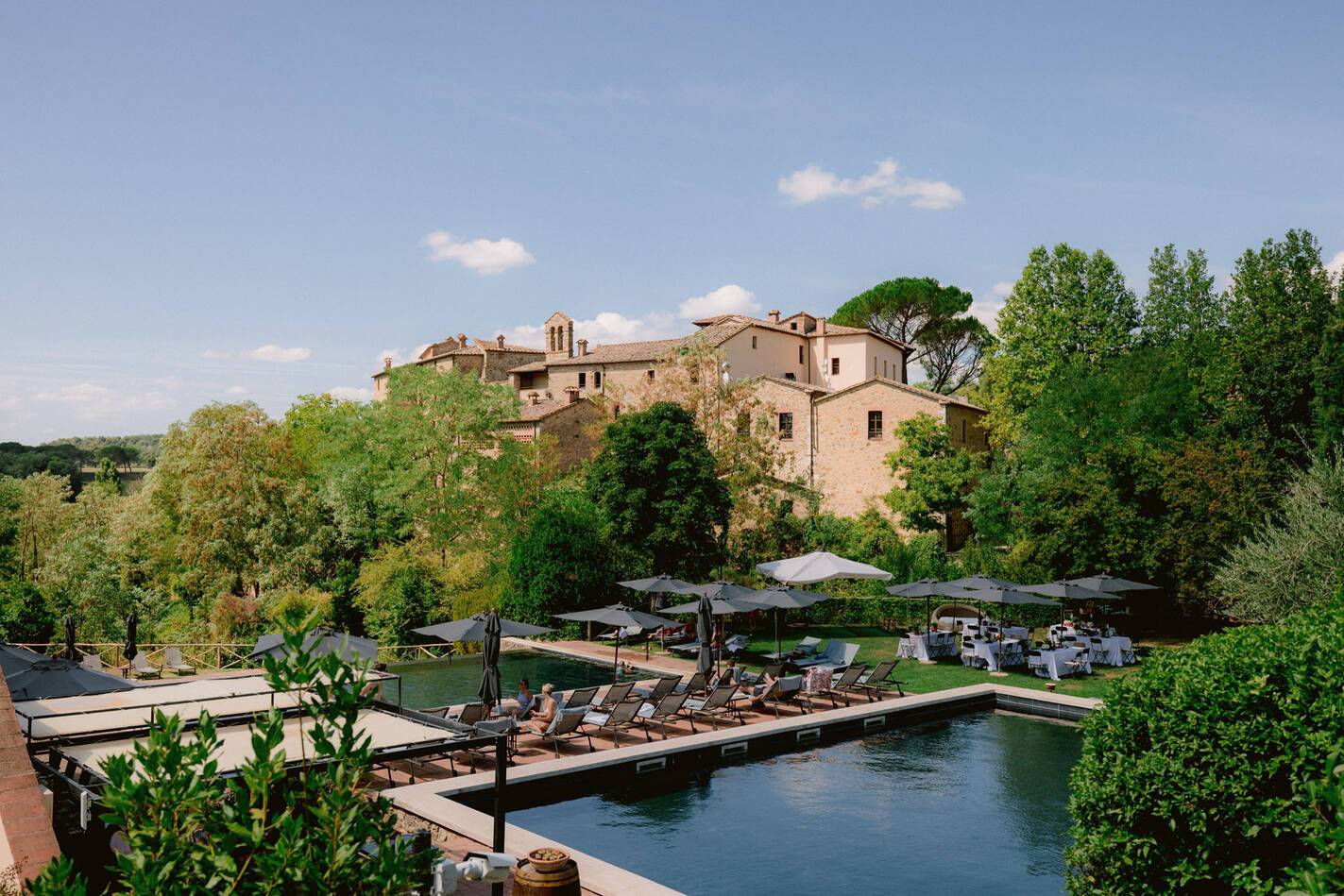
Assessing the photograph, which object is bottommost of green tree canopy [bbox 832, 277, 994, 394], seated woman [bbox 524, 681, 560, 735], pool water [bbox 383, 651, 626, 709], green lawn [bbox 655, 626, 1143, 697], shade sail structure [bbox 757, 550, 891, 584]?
pool water [bbox 383, 651, 626, 709]

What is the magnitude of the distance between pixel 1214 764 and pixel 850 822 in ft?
19.2

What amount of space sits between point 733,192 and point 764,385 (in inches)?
720

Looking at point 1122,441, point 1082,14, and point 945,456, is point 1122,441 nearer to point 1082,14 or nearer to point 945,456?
point 945,456

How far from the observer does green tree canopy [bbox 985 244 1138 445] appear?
4844 centimetres

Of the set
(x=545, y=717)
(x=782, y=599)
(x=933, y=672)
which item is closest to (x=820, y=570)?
(x=782, y=599)

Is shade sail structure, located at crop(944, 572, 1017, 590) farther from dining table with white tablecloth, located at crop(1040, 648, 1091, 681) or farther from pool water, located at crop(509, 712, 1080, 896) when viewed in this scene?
pool water, located at crop(509, 712, 1080, 896)

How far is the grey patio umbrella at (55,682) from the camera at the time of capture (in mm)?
12125

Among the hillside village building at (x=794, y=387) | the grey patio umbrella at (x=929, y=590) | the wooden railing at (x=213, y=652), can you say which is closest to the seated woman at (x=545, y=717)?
the wooden railing at (x=213, y=652)

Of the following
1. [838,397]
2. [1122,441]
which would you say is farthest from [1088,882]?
[838,397]

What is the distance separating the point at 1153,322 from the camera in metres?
50.4

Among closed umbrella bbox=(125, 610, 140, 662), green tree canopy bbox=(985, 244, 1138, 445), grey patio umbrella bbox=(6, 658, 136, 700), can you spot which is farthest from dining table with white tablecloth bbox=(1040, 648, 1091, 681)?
green tree canopy bbox=(985, 244, 1138, 445)

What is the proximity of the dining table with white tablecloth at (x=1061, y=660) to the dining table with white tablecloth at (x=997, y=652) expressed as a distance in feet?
3.05

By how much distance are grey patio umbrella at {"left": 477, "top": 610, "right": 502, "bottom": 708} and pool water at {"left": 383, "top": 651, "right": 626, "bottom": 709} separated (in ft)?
10.5

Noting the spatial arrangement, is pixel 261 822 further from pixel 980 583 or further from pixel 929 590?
pixel 980 583
